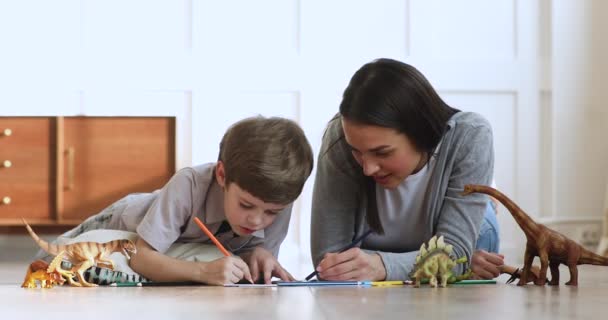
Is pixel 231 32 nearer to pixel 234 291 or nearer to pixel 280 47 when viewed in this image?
pixel 280 47

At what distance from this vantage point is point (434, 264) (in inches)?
66.6

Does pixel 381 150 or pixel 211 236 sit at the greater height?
pixel 381 150

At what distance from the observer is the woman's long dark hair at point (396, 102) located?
1.72 metres

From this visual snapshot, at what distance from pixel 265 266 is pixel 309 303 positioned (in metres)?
0.51

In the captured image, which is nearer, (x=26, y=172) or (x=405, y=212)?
(x=405, y=212)

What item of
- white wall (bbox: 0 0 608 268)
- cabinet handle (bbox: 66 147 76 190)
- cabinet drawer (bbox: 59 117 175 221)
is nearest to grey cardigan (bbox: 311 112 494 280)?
cabinet drawer (bbox: 59 117 175 221)

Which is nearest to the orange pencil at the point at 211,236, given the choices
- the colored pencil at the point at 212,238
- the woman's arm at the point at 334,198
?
the colored pencil at the point at 212,238

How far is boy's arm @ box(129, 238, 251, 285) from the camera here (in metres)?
1.78

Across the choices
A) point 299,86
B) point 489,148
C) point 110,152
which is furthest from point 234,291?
point 299,86

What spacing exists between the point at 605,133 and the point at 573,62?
1.20 ft

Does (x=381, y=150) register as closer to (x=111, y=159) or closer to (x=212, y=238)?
(x=212, y=238)

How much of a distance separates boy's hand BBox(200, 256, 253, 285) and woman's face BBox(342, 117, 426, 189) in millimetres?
306

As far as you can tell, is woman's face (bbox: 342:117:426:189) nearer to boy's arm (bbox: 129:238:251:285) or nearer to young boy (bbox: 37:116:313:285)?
young boy (bbox: 37:116:313:285)

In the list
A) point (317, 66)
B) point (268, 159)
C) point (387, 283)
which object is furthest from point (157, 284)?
point (317, 66)
